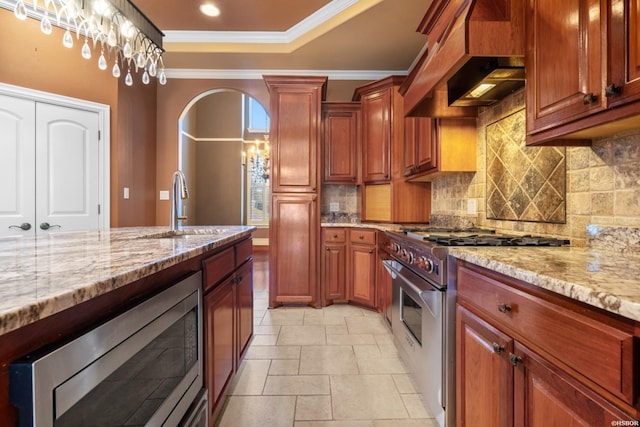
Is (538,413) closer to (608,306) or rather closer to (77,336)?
(608,306)

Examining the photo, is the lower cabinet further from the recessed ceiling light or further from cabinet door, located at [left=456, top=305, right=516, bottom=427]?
the recessed ceiling light

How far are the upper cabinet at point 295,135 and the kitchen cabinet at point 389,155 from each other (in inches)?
22.5

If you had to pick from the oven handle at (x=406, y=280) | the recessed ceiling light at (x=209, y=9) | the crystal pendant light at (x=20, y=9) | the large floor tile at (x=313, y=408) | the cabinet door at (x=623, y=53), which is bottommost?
the large floor tile at (x=313, y=408)

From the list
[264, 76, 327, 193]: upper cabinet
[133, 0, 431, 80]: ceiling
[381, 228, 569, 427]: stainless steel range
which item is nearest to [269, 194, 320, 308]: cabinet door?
[264, 76, 327, 193]: upper cabinet

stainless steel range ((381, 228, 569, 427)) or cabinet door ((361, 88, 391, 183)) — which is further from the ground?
cabinet door ((361, 88, 391, 183))

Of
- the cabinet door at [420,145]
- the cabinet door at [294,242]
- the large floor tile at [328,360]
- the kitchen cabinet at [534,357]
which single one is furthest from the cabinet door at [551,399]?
the cabinet door at [294,242]

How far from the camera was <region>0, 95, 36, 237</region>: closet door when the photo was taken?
2.76 m

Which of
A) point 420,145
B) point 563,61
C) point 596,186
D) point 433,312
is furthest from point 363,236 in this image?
point 563,61

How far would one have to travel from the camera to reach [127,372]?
0.79 meters

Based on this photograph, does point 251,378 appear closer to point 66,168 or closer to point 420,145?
point 420,145

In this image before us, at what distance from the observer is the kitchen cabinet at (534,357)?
63 cm

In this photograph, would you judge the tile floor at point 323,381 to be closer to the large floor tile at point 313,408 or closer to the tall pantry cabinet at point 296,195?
the large floor tile at point 313,408

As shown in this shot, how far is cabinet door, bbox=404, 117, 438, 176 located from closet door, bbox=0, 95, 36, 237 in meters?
3.68

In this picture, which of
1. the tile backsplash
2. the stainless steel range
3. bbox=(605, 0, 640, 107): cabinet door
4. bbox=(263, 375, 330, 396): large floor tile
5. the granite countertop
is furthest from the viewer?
bbox=(263, 375, 330, 396): large floor tile
